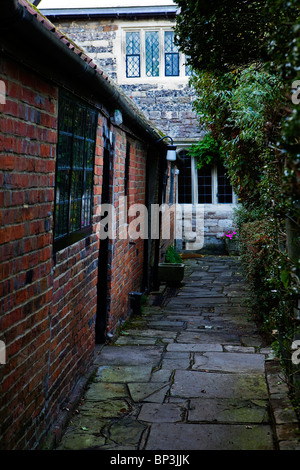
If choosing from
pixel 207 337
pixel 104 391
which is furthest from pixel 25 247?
pixel 207 337

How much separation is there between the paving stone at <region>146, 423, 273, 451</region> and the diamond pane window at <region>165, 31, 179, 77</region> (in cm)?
1259

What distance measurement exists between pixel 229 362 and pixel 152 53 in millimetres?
11458

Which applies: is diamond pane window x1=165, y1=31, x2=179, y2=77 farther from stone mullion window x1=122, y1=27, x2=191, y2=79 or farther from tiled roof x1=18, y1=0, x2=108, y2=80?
tiled roof x1=18, y1=0, x2=108, y2=80

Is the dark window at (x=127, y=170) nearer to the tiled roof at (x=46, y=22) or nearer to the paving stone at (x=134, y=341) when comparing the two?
the paving stone at (x=134, y=341)

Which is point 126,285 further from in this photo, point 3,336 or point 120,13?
point 120,13

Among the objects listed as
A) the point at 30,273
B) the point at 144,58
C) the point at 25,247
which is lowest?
the point at 30,273

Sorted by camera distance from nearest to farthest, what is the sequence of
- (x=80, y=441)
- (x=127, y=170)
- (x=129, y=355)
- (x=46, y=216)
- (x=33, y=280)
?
1. (x=33, y=280)
2. (x=46, y=216)
3. (x=80, y=441)
4. (x=129, y=355)
5. (x=127, y=170)

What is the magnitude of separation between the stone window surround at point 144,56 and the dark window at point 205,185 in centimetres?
282

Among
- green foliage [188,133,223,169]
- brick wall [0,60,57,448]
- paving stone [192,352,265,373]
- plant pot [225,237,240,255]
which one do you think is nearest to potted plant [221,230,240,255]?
plant pot [225,237,240,255]

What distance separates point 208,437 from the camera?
365cm

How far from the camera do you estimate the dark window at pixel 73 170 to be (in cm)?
381

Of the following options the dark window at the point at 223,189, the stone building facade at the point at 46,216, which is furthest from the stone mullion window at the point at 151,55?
the stone building facade at the point at 46,216

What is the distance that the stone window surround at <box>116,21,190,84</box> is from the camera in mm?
14234

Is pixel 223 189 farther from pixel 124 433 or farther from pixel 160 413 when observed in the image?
pixel 124 433
